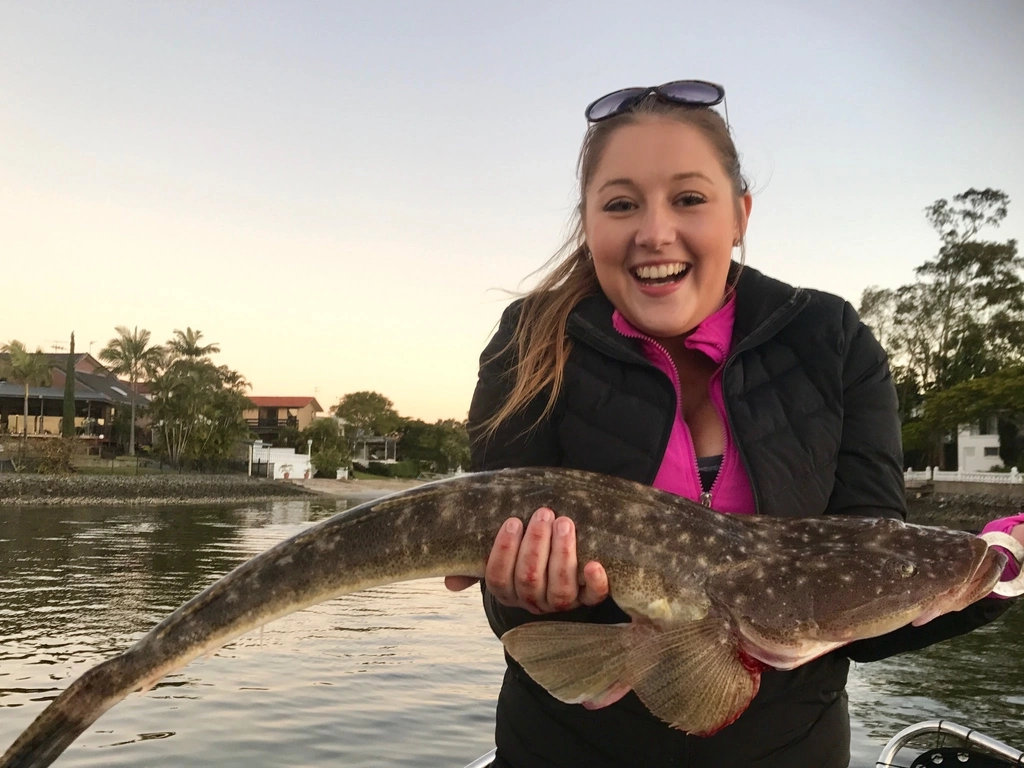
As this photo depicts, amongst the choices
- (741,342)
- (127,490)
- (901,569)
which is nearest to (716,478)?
(741,342)

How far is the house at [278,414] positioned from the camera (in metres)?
108

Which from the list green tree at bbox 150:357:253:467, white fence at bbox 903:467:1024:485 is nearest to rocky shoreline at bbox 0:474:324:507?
green tree at bbox 150:357:253:467

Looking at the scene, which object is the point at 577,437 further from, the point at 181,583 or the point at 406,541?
the point at 181,583

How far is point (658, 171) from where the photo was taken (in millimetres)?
3252

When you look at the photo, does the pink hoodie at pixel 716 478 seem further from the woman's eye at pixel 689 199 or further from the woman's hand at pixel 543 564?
the woman's eye at pixel 689 199

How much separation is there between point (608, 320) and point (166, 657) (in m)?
1.99

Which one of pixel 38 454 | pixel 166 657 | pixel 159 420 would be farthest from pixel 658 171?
pixel 159 420

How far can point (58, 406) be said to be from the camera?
78.2 m

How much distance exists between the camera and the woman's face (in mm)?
3217

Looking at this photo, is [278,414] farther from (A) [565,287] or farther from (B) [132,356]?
(A) [565,287]

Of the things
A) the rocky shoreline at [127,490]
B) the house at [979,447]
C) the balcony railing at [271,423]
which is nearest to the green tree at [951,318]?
the house at [979,447]

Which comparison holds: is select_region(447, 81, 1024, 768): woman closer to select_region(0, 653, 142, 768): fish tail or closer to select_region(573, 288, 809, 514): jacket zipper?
select_region(573, 288, 809, 514): jacket zipper

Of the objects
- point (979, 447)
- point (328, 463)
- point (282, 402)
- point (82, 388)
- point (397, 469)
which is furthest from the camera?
point (282, 402)

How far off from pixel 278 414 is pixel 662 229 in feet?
366
